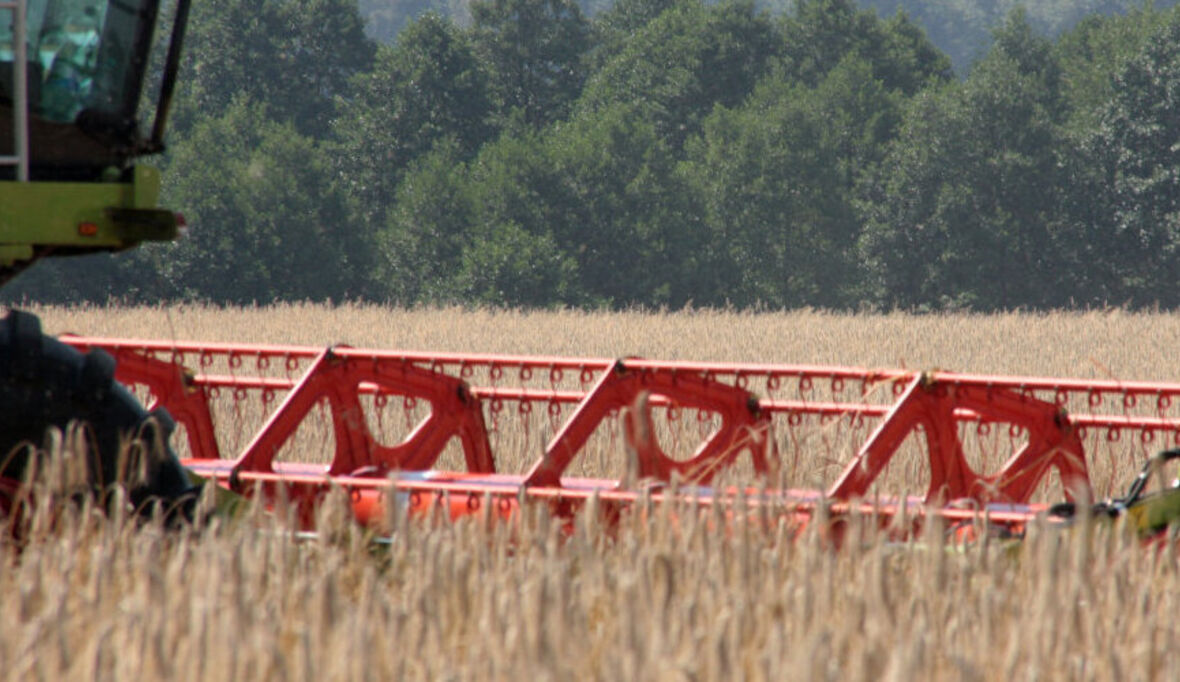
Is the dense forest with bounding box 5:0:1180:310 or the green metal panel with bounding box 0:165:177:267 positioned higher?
the dense forest with bounding box 5:0:1180:310

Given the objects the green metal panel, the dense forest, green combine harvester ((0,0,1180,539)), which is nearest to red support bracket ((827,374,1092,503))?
green combine harvester ((0,0,1180,539))

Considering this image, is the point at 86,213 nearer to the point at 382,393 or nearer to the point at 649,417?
the point at 649,417

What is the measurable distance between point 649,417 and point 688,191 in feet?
112

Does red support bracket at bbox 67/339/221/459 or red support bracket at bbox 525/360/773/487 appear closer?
red support bracket at bbox 525/360/773/487

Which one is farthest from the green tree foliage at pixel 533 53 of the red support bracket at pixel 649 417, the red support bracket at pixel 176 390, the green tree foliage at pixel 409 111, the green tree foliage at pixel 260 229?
the red support bracket at pixel 649 417

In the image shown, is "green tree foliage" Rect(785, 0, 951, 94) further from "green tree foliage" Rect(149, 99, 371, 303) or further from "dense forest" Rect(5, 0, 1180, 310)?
"green tree foliage" Rect(149, 99, 371, 303)

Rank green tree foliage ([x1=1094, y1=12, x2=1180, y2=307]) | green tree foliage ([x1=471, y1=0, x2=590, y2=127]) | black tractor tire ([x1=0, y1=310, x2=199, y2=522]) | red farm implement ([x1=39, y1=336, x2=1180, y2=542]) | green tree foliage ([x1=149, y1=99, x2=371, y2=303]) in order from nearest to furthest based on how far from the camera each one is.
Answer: black tractor tire ([x1=0, y1=310, x2=199, y2=522])
red farm implement ([x1=39, y1=336, x2=1180, y2=542])
green tree foliage ([x1=149, y1=99, x2=371, y2=303])
green tree foliage ([x1=1094, y1=12, x2=1180, y2=307])
green tree foliage ([x1=471, y1=0, x2=590, y2=127])

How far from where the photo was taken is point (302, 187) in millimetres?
35000

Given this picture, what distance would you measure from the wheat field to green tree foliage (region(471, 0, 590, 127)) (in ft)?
144

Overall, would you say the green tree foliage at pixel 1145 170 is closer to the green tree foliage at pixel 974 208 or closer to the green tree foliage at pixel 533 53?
the green tree foliage at pixel 974 208

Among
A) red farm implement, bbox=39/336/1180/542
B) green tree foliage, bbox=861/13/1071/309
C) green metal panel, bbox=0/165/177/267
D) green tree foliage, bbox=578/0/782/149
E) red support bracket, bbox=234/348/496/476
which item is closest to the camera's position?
green metal panel, bbox=0/165/177/267

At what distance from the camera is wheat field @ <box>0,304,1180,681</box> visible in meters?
1.96

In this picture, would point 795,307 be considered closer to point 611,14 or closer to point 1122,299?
point 1122,299

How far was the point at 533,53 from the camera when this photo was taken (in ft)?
157
